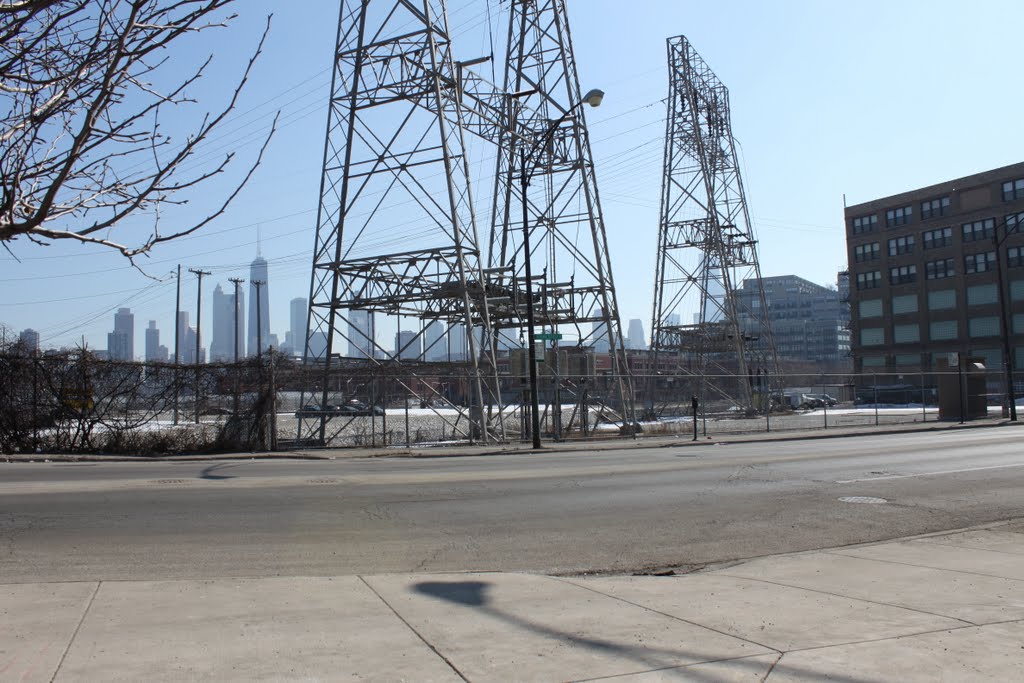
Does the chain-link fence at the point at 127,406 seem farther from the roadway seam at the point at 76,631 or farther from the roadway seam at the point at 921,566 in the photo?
the roadway seam at the point at 921,566

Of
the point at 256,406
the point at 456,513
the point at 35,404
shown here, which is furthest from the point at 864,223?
the point at 456,513

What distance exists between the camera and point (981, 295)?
72.2 metres

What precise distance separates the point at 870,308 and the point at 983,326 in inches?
448

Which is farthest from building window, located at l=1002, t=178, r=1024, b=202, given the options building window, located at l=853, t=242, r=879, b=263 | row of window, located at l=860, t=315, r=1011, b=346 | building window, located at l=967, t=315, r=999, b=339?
building window, located at l=853, t=242, r=879, b=263

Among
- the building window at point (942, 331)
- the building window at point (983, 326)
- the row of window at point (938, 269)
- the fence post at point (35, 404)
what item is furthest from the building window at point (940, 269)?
the fence post at point (35, 404)

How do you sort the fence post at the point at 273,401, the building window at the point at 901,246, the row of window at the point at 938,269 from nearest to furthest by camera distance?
the fence post at the point at 273,401
the row of window at the point at 938,269
the building window at the point at 901,246

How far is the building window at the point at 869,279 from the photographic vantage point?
80938mm

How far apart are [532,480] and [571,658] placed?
32.3 feet

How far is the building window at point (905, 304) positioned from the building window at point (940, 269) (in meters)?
2.43

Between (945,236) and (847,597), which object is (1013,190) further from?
(847,597)

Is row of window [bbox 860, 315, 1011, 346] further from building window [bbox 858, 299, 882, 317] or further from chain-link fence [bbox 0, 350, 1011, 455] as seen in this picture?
chain-link fence [bbox 0, 350, 1011, 455]

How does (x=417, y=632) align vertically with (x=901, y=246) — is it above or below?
below

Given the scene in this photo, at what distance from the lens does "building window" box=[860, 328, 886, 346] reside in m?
80.6

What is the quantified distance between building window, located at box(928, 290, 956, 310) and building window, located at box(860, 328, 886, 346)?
5598 millimetres
